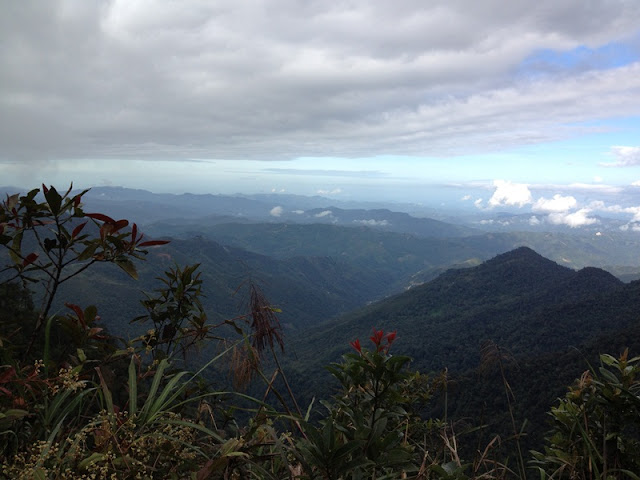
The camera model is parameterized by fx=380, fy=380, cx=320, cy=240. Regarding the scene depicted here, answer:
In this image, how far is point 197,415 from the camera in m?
2.46

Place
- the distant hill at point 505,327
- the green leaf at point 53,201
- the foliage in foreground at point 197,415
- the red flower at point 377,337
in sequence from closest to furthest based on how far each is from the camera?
the foliage in foreground at point 197,415
the red flower at point 377,337
the green leaf at point 53,201
the distant hill at point 505,327

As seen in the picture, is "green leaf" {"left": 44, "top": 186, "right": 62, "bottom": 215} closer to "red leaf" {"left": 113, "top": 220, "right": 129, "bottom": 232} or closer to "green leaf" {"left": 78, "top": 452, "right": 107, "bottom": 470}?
"red leaf" {"left": 113, "top": 220, "right": 129, "bottom": 232}

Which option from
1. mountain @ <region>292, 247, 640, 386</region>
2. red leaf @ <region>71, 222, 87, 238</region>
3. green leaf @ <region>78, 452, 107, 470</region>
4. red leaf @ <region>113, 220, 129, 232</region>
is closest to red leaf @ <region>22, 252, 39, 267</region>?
red leaf @ <region>71, 222, 87, 238</region>

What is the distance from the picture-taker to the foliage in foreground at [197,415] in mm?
1696

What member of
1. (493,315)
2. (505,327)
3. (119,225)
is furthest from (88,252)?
(493,315)

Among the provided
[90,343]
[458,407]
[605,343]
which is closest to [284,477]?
[90,343]

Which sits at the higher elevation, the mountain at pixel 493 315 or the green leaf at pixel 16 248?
the green leaf at pixel 16 248

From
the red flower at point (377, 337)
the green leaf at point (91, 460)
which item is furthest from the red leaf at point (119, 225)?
the red flower at point (377, 337)

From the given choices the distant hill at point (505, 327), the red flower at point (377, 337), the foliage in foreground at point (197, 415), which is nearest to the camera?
the foliage in foreground at point (197, 415)

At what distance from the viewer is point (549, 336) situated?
105625mm

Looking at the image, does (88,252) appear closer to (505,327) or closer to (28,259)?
(28,259)

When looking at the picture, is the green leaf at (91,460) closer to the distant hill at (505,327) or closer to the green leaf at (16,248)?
the green leaf at (16,248)

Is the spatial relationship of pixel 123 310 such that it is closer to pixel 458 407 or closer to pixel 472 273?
pixel 458 407

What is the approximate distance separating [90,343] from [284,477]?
154 cm
